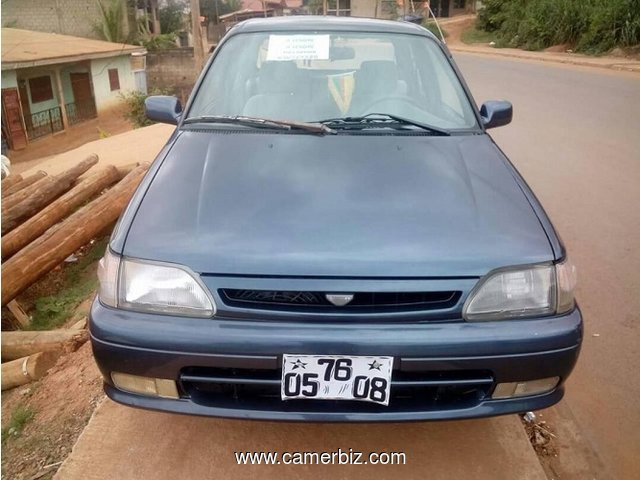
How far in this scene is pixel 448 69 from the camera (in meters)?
3.10

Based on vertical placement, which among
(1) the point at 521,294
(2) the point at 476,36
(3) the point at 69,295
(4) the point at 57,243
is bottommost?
(3) the point at 69,295

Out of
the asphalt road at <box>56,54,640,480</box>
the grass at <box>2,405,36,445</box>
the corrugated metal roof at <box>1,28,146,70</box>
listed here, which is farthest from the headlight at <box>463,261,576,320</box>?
the corrugated metal roof at <box>1,28,146,70</box>

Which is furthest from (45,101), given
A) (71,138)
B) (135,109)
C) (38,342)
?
(38,342)

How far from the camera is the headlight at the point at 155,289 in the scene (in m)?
1.83

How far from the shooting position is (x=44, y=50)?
1667 cm

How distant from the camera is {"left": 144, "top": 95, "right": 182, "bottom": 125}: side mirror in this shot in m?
3.01

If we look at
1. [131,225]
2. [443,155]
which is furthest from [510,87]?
[131,225]

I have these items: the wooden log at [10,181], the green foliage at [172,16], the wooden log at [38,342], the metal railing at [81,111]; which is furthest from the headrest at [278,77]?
the green foliage at [172,16]

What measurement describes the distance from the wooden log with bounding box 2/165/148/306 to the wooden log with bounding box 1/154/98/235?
22.9 inches

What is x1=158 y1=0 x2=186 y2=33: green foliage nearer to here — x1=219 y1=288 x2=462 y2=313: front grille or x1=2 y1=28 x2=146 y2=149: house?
x1=2 y1=28 x2=146 y2=149: house

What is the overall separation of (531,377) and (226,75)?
7.11 feet

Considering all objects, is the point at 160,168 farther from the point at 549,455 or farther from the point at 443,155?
the point at 549,455

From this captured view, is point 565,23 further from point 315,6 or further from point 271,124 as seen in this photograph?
point 271,124

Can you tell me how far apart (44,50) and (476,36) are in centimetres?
2305
